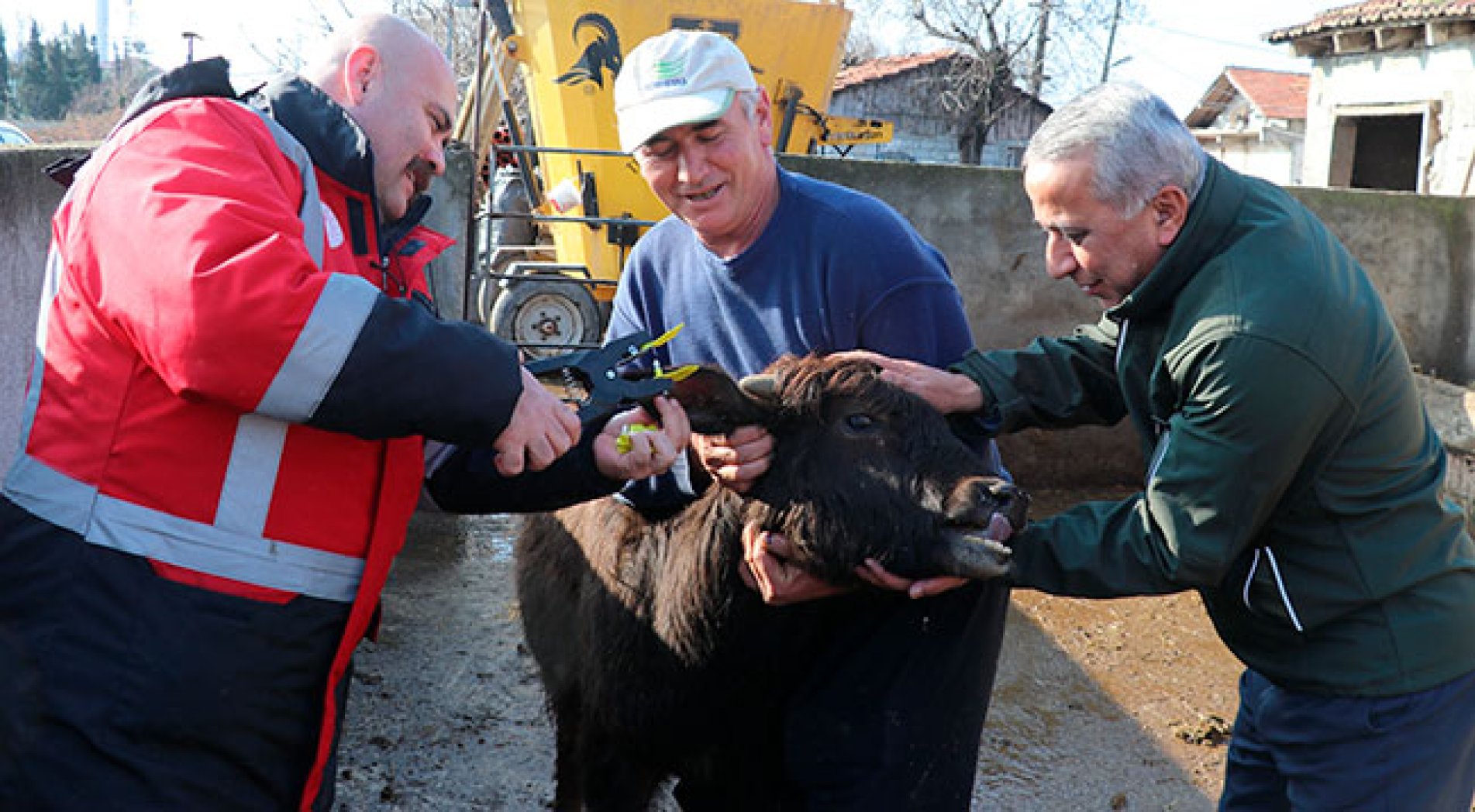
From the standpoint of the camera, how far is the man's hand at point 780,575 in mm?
3338

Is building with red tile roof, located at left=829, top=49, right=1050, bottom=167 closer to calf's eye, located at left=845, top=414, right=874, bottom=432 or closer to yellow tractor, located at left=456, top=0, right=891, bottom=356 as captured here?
yellow tractor, located at left=456, top=0, right=891, bottom=356

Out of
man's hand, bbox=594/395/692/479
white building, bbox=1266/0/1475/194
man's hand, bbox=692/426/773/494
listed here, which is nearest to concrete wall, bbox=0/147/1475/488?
man's hand, bbox=692/426/773/494

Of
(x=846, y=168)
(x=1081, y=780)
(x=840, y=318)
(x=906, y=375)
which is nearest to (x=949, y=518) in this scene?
(x=906, y=375)

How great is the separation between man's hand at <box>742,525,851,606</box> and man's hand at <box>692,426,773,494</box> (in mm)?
177

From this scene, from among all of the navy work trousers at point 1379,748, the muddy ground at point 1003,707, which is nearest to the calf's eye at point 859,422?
the navy work trousers at point 1379,748

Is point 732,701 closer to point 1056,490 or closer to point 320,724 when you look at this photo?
point 320,724

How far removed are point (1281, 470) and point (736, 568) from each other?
1.56 metres

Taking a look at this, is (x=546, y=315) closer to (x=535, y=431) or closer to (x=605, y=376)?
(x=605, y=376)

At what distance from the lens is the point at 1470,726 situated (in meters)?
2.83

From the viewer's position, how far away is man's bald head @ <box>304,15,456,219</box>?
2.71m

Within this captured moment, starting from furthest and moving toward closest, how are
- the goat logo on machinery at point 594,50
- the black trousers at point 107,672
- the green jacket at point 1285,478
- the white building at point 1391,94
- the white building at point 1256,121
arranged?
the white building at point 1256,121 → the white building at point 1391,94 → the goat logo on machinery at point 594,50 → the green jacket at point 1285,478 → the black trousers at point 107,672

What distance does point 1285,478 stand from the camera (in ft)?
8.68

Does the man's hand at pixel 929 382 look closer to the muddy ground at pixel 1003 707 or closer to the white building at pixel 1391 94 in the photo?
the muddy ground at pixel 1003 707

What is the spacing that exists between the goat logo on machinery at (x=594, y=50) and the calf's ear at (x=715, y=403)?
28.5ft
